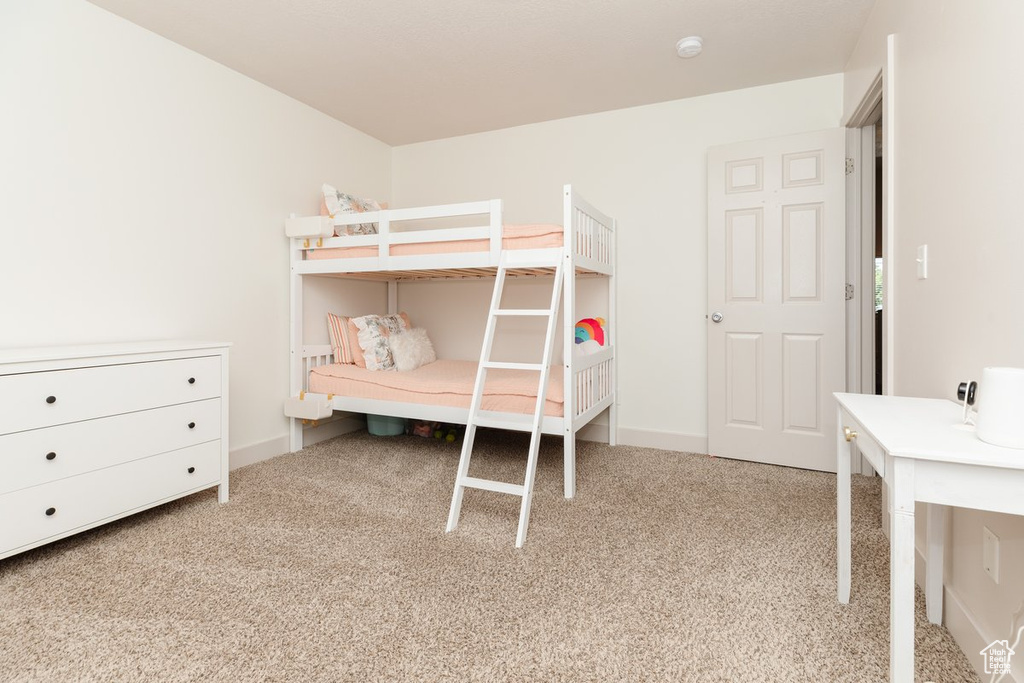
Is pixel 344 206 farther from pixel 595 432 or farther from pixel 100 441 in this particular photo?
pixel 595 432

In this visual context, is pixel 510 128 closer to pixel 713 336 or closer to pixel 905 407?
pixel 713 336

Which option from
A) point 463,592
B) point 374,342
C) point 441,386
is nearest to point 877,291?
point 441,386

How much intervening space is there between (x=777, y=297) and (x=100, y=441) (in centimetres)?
340

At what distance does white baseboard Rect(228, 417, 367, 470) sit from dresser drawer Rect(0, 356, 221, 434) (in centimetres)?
74

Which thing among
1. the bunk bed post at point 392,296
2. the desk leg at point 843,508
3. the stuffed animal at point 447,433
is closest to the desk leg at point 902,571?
the desk leg at point 843,508

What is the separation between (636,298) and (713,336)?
562 millimetres

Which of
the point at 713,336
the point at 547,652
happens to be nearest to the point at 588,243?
the point at 713,336

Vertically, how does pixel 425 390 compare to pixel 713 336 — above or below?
below

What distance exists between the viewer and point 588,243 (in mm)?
2844

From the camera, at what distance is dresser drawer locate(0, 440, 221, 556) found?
1715 millimetres

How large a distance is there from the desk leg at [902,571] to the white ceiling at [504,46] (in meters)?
2.21

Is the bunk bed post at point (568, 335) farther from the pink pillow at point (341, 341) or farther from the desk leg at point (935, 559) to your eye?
the pink pillow at point (341, 341)

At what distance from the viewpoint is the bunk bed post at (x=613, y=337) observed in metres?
3.39

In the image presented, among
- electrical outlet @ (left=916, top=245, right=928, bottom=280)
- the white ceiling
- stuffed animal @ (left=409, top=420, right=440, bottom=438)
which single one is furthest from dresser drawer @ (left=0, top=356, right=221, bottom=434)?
electrical outlet @ (left=916, top=245, right=928, bottom=280)
